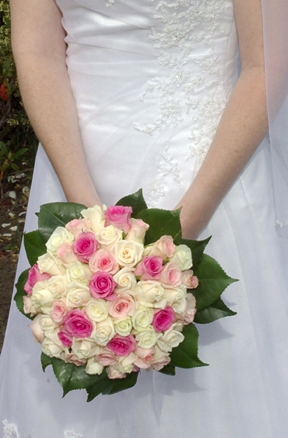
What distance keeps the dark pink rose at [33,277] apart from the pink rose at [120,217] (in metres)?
0.18

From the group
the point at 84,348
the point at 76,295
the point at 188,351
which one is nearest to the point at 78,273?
the point at 76,295

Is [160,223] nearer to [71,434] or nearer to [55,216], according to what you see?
[55,216]

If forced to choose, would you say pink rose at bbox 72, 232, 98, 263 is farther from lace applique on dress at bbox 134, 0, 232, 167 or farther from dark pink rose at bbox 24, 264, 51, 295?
lace applique on dress at bbox 134, 0, 232, 167

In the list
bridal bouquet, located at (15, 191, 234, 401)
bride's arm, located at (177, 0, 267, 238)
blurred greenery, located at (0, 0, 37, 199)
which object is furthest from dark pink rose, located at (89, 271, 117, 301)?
blurred greenery, located at (0, 0, 37, 199)

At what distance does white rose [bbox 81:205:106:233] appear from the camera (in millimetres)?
1347

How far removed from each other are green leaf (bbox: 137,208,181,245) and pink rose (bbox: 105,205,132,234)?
0.18 feet

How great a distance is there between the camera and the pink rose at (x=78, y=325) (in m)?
1.25

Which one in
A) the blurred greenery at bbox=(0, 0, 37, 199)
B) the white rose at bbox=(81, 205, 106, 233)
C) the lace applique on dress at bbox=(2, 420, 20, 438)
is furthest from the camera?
the blurred greenery at bbox=(0, 0, 37, 199)

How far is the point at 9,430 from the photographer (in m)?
1.84

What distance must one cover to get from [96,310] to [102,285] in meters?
0.05

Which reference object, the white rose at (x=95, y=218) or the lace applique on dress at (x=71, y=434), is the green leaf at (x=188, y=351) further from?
the lace applique on dress at (x=71, y=434)

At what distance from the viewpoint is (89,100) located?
1.74m

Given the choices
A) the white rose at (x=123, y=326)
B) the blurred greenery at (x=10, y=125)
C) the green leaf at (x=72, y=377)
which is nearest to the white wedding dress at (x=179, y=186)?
the green leaf at (x=72, y=377)

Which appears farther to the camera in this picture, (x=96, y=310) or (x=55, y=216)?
(x=55, y=216)
